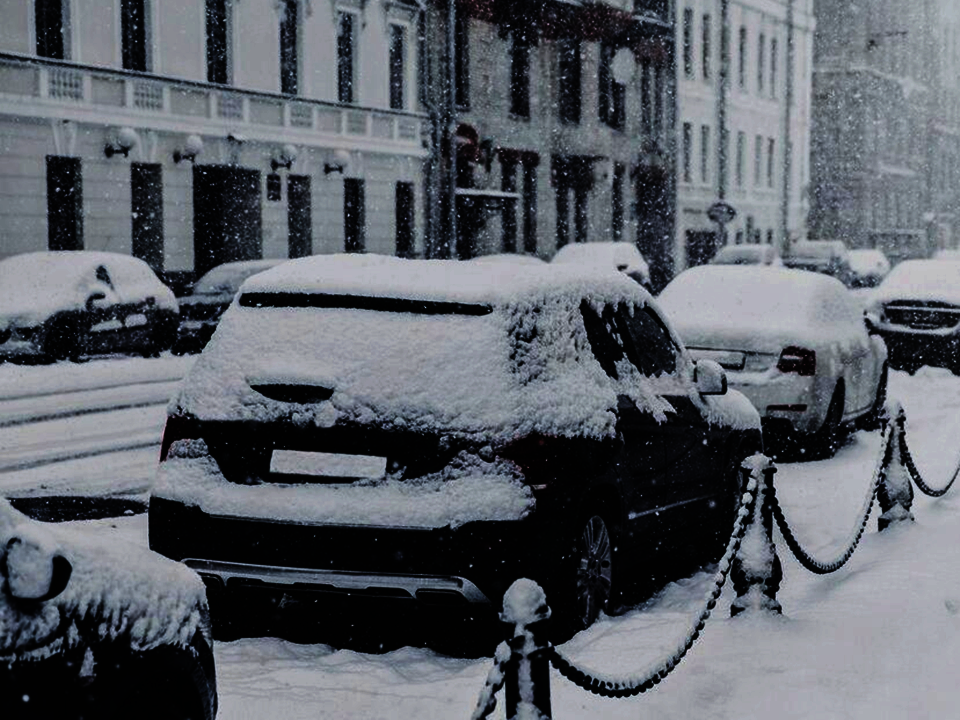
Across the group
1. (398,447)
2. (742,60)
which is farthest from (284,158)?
(742,60)

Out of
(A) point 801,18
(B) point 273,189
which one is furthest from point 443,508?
(A) point 801,18

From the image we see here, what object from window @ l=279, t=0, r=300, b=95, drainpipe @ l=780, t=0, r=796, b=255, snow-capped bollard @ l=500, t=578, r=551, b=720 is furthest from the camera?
drainpipe @ l=780, t=0, r=796, b=255

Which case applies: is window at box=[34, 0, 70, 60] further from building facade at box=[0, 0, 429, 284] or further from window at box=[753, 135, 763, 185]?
window at box=[753, 135, 763, 185]

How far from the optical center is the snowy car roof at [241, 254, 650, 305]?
20.6 ft

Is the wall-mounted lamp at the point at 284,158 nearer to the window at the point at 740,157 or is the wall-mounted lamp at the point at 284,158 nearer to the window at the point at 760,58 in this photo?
the window at the point at 740,157

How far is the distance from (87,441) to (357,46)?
25.3 metres

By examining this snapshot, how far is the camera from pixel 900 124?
8256cm

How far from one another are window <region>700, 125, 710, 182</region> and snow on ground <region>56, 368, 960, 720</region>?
161ft

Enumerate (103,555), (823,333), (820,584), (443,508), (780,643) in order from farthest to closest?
(823,333), (820,584), (780,643), (443,508), (103,555)

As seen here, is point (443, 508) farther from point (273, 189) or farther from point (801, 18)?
point (801, 18)

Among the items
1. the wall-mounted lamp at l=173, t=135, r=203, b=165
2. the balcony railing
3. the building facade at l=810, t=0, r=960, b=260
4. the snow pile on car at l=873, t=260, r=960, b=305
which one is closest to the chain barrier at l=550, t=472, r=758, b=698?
the snow pile on car at l=873, t=260, r=960, b=305

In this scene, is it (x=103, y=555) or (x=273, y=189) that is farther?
(x=273, y=189)

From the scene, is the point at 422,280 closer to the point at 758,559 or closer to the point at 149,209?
the point at 758,559

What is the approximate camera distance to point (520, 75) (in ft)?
148
